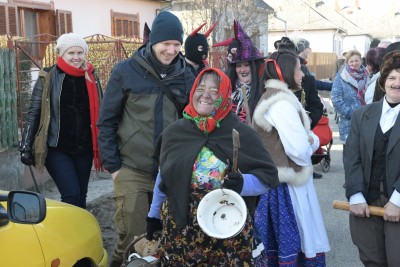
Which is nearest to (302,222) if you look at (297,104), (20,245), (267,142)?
(267,142)

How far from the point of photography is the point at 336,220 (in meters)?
5.80

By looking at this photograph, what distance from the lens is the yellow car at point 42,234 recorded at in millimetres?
2197

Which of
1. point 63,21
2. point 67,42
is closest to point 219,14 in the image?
point 63,21

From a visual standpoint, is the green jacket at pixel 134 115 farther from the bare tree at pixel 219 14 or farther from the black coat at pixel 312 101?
the bare tree at pixel 219 14


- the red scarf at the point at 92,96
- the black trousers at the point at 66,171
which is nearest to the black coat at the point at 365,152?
the red scarf at the point at 92,96

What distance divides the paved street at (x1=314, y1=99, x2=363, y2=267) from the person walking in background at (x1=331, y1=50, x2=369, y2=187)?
33.9 inches

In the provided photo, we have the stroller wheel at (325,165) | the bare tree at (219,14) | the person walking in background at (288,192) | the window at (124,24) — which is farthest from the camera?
the bare tree at (219,14)

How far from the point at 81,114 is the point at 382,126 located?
268 centimetres

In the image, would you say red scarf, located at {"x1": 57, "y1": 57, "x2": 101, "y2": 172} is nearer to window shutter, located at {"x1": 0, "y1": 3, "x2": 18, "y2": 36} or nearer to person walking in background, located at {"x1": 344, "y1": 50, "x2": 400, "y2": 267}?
person walking in background, located at {"x1": 344, "y1": 50, "x2": 400, "y2": 267}

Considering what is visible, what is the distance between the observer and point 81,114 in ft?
14.2

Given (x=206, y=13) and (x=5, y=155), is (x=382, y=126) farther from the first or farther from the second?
(x=206, y=13)

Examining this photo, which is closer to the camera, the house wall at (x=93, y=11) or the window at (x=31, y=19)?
the window at (x=31, y=19)

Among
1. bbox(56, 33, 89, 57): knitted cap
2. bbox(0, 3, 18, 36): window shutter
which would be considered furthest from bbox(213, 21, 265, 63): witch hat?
bbox(0, 3, 18, 36): window shutter

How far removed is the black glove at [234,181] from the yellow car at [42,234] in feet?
3.07
